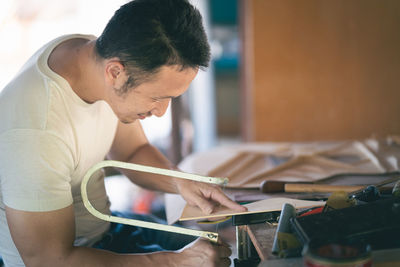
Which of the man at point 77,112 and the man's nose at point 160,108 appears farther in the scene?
the man's nose at point 160,108

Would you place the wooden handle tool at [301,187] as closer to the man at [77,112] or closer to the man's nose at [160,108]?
the man at [77,112]

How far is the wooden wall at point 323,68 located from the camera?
119 inches

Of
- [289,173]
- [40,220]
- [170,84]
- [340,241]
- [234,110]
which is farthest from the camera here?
[234,110]

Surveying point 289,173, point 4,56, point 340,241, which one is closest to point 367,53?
point 289,173

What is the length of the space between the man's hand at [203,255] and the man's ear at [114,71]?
1.73 feet

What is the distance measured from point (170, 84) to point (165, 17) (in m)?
0.19

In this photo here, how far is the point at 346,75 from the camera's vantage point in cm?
309

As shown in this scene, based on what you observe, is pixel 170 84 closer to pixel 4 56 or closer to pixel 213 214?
pixel 213 214

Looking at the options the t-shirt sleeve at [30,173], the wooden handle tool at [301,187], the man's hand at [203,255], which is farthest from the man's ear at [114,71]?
the wooden handle tool at [301,187]

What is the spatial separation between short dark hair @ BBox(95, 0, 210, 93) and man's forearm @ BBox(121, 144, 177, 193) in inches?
20.0

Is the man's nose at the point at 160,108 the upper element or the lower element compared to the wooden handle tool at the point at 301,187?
upper

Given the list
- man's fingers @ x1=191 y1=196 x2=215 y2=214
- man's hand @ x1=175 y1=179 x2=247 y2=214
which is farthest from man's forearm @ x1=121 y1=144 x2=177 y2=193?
man's fingers @ x1=191 y1=196 x2=215 y2=214

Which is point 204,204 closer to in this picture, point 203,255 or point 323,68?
point 203,255

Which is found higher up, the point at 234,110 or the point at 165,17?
the point at 165,17
